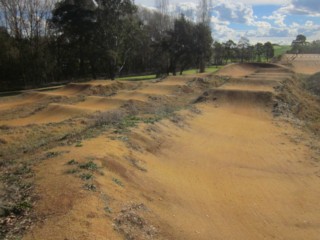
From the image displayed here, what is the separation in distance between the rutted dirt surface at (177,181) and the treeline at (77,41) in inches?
758

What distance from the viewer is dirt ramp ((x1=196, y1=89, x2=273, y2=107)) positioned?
23712mm

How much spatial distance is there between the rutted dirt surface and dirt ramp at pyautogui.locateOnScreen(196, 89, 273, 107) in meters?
4.35

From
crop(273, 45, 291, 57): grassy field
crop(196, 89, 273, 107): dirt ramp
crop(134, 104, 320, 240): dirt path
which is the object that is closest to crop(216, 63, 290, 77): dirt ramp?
crop(196, 89, 273, 107): dirt ramp

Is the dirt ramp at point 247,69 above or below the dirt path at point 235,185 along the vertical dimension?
above

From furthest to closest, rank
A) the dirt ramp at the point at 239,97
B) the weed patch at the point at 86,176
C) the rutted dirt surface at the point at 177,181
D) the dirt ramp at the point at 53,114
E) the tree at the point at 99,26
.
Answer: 1. the tree at the point at 99,26
2. the dirt ramp at the point at 239,97
3. the dirt ramp at the point at 53,114
4. the weed patch at the point at 86,176
5. the rutted dirt surface at the point at 177,181

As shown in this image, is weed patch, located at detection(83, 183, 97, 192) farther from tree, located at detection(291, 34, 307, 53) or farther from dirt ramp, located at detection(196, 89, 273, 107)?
tree, located at detection(291, 34, 307, 53)

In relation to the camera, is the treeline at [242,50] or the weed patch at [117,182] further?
the treeline at [242,50]

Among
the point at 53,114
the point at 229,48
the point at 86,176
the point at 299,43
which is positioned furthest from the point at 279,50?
the point at 86,176

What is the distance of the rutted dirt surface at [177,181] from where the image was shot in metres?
6.69

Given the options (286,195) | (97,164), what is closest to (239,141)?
(286,195)

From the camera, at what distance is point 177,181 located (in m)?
10.2

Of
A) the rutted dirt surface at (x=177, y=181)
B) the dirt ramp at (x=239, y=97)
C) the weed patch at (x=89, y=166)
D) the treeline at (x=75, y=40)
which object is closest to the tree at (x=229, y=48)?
the treeline at (x=75, y=40)

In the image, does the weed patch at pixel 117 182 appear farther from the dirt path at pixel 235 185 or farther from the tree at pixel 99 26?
the tree at pixel 99 26

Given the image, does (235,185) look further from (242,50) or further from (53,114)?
(242,50)
